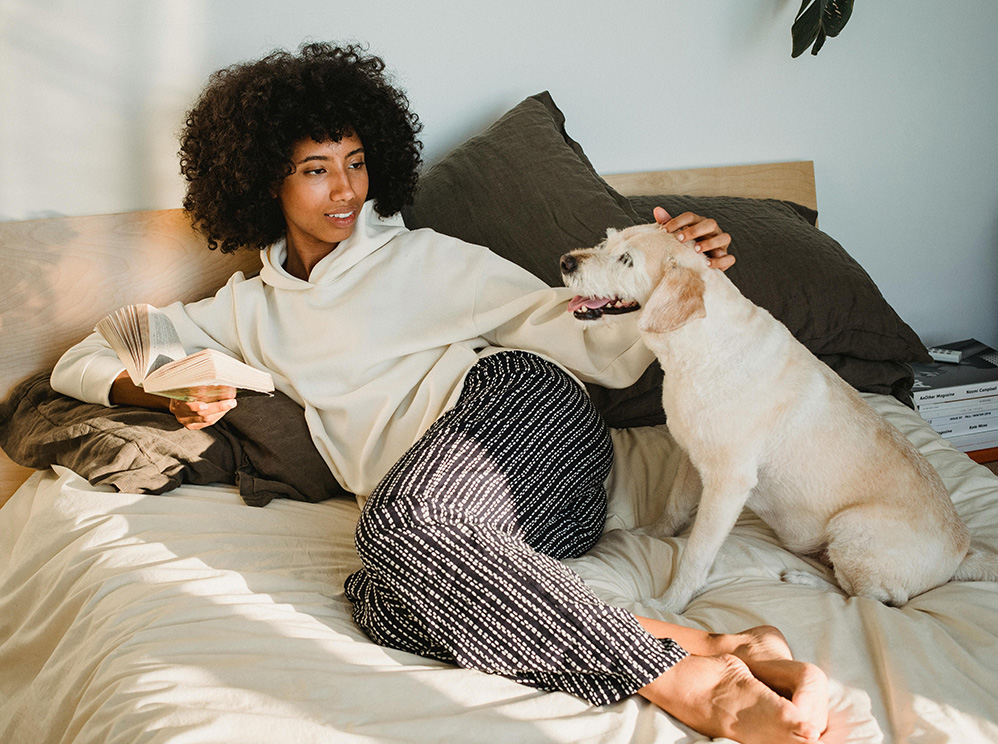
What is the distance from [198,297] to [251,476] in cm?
75

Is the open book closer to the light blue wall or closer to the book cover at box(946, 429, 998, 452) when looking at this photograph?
the light blue wall

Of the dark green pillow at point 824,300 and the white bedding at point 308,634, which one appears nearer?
the white bedding at point 308,634

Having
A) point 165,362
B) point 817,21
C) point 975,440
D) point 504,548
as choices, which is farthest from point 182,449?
point 975,440

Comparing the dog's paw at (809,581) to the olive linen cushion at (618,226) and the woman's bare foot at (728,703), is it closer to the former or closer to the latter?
the woman's bare foot at (728,703)

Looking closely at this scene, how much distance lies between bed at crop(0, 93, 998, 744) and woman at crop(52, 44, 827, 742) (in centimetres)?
7

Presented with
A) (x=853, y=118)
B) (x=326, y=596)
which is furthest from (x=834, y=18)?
(x=326, y=596)

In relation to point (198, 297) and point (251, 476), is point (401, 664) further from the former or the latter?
point (198, 297)

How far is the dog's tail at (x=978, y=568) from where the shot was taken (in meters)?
1.48

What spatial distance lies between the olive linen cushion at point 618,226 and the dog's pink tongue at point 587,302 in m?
0.52

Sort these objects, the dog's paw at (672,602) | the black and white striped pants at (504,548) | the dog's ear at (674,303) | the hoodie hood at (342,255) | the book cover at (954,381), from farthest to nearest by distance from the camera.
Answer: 1. the book cover at (954,381)
2. the hoodie hood at (342,255)
3. the dog's paw at (672,602)
4. the dog's ear at (674,303)
5. the black and white striped pants at (504,548)

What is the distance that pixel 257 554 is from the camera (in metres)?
1.54

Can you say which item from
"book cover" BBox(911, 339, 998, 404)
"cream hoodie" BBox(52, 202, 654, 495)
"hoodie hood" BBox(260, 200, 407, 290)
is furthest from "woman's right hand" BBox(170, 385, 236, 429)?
"book cover" BBox(911, 339, 998, 404)

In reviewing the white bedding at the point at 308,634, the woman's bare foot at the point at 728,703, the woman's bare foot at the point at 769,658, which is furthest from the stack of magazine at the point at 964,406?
the woman's bare foot at the point at 728,703

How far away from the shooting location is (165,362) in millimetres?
1510
